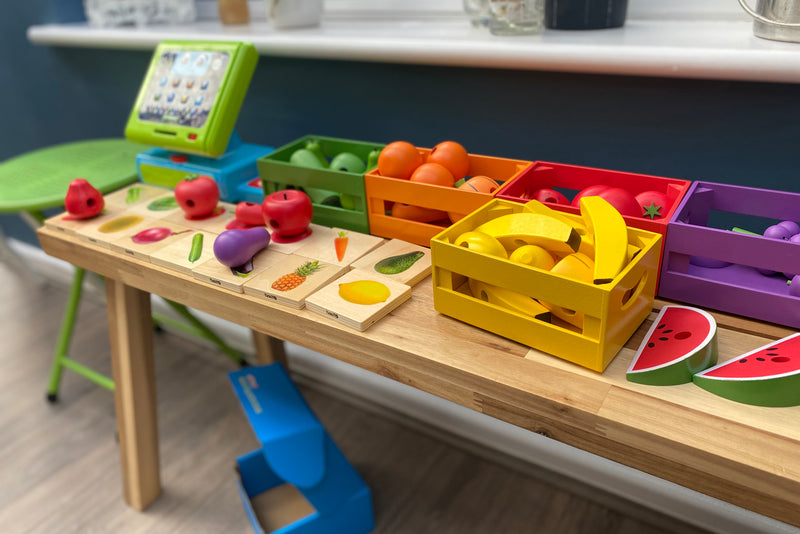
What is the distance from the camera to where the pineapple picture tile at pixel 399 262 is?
2.86ft

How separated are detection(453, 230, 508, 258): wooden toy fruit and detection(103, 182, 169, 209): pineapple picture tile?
0.72m

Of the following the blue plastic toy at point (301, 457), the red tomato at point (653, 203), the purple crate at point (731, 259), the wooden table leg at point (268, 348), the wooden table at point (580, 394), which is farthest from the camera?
the wooden table leg at point (268, 348)

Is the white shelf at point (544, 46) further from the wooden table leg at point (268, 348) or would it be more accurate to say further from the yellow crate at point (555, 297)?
the wooden table leg at point (268, 348)

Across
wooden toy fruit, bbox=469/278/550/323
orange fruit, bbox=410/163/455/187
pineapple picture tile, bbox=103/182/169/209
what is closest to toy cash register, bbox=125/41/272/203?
pineapple picture tile, bbox=103/182/169/209

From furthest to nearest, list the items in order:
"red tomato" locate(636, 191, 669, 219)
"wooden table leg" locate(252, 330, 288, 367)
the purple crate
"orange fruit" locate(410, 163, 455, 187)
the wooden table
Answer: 1. "wooden table leg" locate(252, 330, 288, 367)
2. "orange fruit" locate(410, 163, 455, 187)
3. "red tomato" locate(636, 191, 669, 219)
4. the purple crate
5. the wooden table

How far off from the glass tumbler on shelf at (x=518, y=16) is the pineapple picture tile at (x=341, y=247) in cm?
47

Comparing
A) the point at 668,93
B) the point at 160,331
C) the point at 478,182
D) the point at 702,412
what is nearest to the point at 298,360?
the point at 160,331

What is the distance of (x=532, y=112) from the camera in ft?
3.67

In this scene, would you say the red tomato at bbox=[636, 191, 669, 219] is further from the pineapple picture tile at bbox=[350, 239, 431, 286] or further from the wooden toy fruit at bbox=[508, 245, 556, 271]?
the pineapple picture tile at bbox=[350, 239, 431, 286]

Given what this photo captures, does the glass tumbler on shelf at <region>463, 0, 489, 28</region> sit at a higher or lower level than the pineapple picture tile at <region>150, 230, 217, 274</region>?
higher

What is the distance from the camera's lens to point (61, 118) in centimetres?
197

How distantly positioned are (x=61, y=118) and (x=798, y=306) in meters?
2.07

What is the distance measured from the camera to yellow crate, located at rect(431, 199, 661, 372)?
639mm

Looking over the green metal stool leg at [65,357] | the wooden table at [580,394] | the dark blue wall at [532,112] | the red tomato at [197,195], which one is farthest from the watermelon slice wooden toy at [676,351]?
the green metal stool leg at [65,357]
